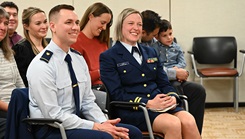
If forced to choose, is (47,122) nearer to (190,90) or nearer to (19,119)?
(19,119)

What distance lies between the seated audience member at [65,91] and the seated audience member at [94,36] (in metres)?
0.79

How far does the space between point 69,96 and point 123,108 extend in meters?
0.61

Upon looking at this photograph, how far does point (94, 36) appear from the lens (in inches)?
147

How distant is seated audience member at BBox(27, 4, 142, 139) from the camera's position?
247cm

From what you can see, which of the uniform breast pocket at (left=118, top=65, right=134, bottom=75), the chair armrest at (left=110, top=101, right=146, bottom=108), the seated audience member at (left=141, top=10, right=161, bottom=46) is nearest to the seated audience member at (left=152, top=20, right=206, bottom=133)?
the seated audience member at (left=141, top=10, right=161, bottom=46)

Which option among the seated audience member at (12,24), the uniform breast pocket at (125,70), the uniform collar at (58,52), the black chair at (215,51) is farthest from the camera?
the black chair at (215,51)

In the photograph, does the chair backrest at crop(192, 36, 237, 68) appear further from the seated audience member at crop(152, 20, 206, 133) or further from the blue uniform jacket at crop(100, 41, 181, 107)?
the blue uniform jacket at crop(100, 41, 181, 107)

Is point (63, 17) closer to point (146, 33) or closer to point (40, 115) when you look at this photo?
point (40, 115)

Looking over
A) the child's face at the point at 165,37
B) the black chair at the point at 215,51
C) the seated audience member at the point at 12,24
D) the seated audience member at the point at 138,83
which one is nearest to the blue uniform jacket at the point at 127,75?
the seated audience member at the point at 138,83

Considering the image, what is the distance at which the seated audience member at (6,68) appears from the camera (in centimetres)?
310

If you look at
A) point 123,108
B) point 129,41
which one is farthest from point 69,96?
point 129,41

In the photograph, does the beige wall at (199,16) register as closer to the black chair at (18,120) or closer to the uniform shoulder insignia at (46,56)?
the uniform shoulder insignia at (46,56)

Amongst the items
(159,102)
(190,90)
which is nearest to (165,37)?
(190,90)

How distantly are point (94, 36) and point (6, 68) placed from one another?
89cm
